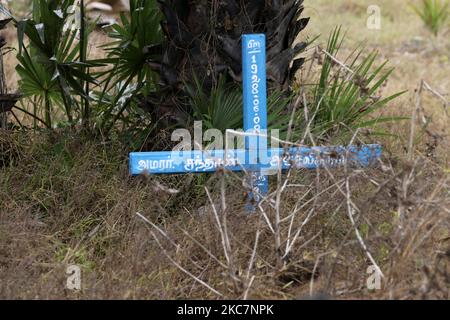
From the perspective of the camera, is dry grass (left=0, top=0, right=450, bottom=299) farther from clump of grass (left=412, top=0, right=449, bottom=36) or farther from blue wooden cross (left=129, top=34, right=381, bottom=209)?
clump of grass (left=412, top=0, right=449, bottom=36)

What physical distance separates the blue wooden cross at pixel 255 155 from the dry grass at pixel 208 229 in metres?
0.09

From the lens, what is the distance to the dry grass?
367 centimetres

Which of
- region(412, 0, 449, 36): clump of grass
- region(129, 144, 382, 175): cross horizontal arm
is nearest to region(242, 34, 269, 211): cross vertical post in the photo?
region(129, 144, 382, 175): cross horizontal arm

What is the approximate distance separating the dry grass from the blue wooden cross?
9 centimetres

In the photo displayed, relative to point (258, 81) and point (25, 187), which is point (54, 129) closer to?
point (25, 187)

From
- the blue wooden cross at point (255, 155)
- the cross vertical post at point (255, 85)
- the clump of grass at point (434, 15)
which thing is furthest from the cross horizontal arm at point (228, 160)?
the clump of grass at point (434, 15)

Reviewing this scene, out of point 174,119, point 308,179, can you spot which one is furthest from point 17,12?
point 308,179

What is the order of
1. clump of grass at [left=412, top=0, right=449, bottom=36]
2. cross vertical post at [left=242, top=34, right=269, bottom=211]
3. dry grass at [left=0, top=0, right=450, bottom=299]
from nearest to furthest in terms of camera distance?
dry grass at [left=0, top=0, right=450, bottom=299], cross vertical post at [left=242, top=34, right=269, bottom=211], clump of grass at [left=412, top=0, right=449, bottom=36]

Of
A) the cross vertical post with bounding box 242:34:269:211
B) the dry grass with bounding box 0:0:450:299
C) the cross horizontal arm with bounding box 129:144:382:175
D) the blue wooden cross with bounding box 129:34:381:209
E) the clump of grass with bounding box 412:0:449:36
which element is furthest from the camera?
the clump of grass with bounding box 412:0:449:36

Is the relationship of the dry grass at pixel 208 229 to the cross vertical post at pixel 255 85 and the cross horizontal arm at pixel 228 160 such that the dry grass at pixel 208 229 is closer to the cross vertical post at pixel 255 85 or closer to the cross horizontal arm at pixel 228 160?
the cross horizontal arm at pixel 228 160

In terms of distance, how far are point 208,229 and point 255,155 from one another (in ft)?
1.49

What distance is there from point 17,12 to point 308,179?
5774mm
